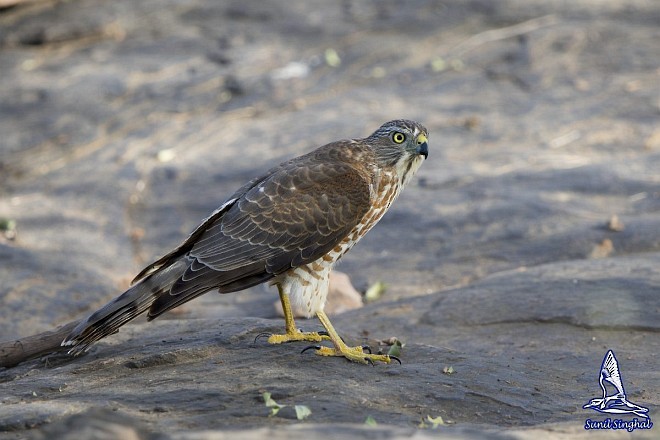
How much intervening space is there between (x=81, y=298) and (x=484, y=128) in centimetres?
→ 591

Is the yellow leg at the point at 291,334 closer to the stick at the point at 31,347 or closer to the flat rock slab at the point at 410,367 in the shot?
the flat rock slab at the point at 410,367

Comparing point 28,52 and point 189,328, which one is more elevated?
point 28,52

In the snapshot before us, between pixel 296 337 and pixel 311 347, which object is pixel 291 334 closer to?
pixel 296 337

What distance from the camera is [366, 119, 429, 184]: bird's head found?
6.39 m

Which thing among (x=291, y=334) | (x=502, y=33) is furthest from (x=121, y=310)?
(x=502, y=33)

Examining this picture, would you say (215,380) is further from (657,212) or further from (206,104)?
(206,104)

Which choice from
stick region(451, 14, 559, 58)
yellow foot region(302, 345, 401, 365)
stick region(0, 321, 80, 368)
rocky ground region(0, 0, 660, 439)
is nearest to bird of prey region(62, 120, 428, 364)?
yellow foot region(302, 345, 401, 365)

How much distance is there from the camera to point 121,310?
223 inches

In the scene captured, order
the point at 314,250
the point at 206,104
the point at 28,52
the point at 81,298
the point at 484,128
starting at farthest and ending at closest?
the point at 28,52 → the point at 206,104 → the point at 484,128 → the point at 81,298 → the point at 314,250

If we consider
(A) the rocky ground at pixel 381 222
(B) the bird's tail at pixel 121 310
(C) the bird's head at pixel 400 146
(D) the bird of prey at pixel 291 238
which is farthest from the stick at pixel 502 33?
(B) the bird's tail at pixel 121 310

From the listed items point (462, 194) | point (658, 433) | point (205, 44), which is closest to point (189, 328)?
point (658, 433)

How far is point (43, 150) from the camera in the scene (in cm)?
1274

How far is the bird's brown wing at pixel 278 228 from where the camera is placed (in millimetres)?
5961
